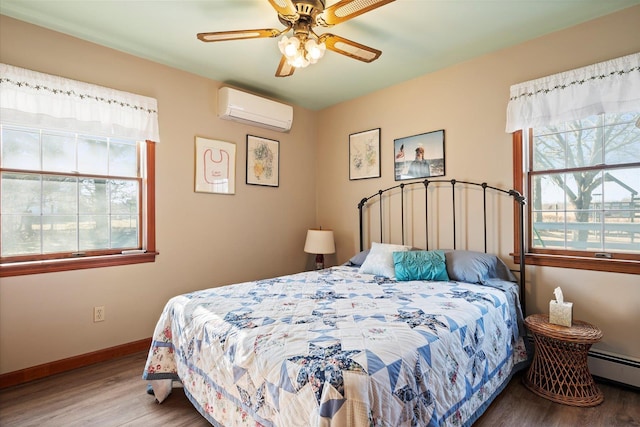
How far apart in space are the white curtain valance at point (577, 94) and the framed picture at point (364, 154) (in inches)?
53.0

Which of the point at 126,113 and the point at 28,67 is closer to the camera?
the point at 28,67

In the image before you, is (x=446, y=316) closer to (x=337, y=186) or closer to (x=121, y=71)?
(x=337, y=186)

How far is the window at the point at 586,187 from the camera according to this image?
222 cm

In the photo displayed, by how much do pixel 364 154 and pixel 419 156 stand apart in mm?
695

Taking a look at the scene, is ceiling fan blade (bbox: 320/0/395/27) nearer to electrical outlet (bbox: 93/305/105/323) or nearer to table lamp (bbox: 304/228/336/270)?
table lamp (bbox: 304/228/336/270)

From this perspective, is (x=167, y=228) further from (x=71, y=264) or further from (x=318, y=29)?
(x=318, y=29)

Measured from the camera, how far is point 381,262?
287cm

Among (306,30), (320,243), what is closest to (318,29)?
(306,30)

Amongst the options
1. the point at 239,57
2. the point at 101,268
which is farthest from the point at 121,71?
the point at 101,268

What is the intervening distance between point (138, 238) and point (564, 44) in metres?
3.84

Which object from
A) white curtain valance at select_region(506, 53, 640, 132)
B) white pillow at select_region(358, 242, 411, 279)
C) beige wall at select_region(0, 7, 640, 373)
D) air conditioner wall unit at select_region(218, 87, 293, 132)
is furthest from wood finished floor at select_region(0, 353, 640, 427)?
air conditioner wall unit at select_region(218, 87, 293, 132)

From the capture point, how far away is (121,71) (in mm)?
2727

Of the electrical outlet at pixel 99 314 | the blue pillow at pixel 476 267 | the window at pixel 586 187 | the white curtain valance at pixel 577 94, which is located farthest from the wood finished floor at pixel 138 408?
the white curtain valance at pixel 577 94

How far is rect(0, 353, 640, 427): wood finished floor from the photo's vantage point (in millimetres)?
1845
